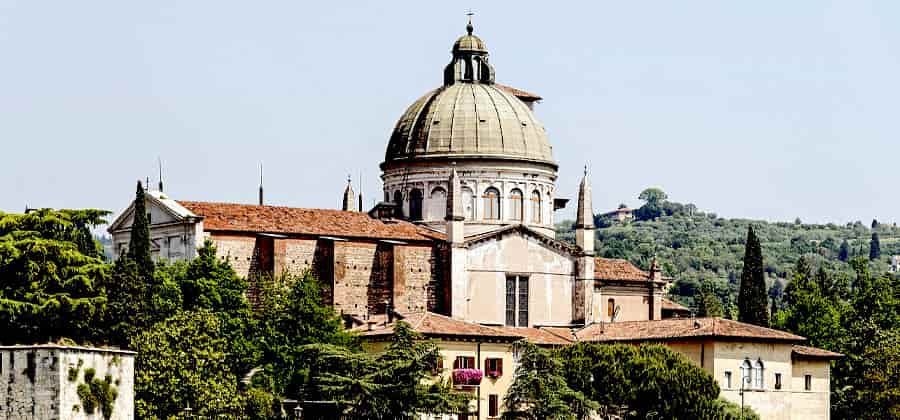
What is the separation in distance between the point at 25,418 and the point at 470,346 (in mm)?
20376

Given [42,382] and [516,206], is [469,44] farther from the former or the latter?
[42,382]

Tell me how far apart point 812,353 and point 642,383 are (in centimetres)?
1200

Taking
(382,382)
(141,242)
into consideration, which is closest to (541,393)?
(382,382)

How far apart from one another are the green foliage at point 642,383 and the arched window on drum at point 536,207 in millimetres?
13256

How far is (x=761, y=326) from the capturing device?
80625 mm

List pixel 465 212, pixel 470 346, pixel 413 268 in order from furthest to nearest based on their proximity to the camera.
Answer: pixel 465 212 < pixel 413 268 < pixel 470 346

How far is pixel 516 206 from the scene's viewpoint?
8075 centimetres

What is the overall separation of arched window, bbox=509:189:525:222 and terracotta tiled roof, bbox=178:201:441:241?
176 inches

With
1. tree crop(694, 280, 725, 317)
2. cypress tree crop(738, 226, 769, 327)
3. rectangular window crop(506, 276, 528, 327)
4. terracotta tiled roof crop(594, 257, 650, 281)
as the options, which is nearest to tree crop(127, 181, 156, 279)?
rectangular window crop(506, 276, 528, 327)

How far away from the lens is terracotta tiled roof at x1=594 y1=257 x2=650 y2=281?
3253 inches

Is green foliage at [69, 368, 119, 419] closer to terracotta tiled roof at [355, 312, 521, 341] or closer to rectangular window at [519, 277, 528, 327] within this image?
terracotta tiled roof at [355, 312, 521, 341]

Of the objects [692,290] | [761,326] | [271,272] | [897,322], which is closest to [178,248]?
[271,272]

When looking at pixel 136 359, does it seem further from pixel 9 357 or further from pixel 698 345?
pixel 698 345

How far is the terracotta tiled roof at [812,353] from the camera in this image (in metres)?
75.6
